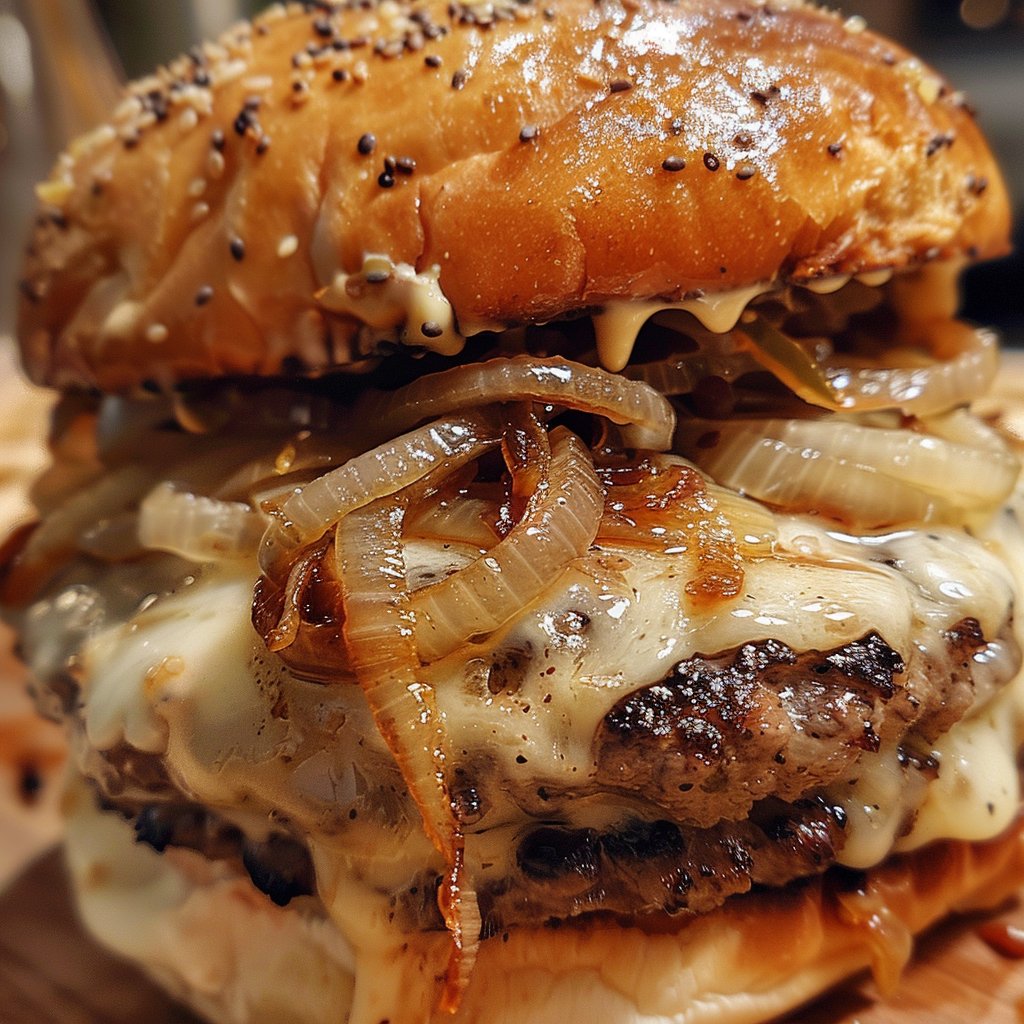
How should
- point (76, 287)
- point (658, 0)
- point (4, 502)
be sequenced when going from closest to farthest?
point (658, 0) → point (76, 287) → point (4, 502)

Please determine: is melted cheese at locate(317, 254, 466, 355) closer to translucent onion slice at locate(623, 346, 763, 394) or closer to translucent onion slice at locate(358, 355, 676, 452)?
translucent onion slice at locate(358, 355, 676, 452)

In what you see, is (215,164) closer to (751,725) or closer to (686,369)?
(686,369)

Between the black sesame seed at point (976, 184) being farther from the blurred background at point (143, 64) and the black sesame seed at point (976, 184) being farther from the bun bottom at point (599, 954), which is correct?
the blurred background at point (143, 64)

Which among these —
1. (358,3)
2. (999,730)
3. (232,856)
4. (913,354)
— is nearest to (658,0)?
(358,3)

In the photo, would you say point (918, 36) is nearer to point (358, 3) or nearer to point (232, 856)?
point (358, 3)

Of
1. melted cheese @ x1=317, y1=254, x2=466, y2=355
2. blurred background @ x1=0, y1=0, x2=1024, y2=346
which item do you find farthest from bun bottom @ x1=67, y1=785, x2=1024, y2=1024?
blurred background @ x1=0, y1=0, x2=1024, y2=346

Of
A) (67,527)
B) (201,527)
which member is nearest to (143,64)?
(67,527)

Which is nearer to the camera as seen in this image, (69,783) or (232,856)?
(232,856)
